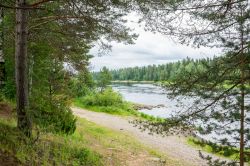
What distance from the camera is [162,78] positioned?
8898 millimetres

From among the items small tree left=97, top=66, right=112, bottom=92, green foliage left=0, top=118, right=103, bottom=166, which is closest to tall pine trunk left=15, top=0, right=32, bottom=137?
green foliage left=0, top=118, right=103, bottom=166

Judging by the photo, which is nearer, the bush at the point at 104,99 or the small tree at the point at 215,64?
the small tree at the point at 215,64

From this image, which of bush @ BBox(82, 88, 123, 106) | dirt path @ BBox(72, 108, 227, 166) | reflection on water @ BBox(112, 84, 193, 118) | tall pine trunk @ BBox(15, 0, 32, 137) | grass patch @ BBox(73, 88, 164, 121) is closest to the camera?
tall pine trunk @ BBox(15, 0, 32, 137)

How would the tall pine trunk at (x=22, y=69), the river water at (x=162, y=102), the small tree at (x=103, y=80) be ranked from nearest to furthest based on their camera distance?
the tall pine trunk at (x=22, y=69) → the river water at (x=162, y=102) → the small tree at (x=103, y=80)

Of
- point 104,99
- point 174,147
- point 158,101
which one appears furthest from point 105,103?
point 174,147

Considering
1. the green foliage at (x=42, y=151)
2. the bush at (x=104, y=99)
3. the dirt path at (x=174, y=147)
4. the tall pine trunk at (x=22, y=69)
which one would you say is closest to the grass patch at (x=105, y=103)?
the bush at (x=104, y=99)

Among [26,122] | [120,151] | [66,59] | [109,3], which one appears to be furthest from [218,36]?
[66,59]

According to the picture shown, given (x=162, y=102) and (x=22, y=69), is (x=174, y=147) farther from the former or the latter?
(x=162, y=102)

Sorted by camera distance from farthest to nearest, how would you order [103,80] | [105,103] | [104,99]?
[103,80] → [104,99] → [105,103]

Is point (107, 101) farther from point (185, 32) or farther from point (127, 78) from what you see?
point (127, 78)

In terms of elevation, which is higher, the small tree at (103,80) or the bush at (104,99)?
the small tree at (103,80)

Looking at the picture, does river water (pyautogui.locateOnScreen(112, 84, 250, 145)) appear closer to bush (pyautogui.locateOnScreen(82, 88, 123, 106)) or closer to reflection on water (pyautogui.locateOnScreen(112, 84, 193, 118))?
reflection on water (pyautogui.locateOnScreen(112, 84, 193, 118))

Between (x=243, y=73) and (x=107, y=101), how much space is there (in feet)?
85.7

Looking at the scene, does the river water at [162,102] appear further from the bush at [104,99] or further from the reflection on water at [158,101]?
the bush at [104,99]
